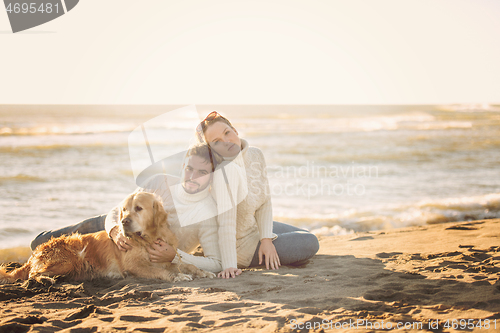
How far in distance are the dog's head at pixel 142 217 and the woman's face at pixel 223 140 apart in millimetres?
766

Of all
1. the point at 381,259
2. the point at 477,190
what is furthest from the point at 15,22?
the point at 477,190

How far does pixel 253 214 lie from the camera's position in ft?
12.5

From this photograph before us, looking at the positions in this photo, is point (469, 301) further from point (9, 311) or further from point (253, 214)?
point (9, 311)

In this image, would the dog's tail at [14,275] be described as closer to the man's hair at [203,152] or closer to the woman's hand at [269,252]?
the man's hair at [203,152]

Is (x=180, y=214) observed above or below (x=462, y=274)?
above

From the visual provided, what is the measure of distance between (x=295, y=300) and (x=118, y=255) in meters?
1.85

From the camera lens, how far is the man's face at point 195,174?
344cm

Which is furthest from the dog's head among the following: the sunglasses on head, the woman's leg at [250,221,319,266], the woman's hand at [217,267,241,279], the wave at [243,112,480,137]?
the wave at [243,112,480,137]

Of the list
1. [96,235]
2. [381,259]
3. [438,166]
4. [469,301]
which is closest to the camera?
[469,301]

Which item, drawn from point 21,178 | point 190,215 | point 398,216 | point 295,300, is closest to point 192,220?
point 190,215

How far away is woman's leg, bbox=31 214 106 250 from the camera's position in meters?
4.22

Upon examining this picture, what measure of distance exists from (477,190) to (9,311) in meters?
9.18

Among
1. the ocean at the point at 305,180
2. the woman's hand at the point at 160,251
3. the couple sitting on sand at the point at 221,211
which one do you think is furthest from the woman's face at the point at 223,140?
the woman's hand at the point at 160,251

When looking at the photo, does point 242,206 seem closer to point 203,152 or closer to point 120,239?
point 203,152
